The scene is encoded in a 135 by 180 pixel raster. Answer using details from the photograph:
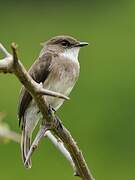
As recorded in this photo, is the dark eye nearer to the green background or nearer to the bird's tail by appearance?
the bird's tail

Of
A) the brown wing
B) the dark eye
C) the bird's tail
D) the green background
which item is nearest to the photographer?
the bird's tail

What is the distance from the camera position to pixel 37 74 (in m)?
4.66

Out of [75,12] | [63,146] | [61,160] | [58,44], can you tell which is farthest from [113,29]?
[63,146]

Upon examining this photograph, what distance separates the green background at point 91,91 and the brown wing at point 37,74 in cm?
323

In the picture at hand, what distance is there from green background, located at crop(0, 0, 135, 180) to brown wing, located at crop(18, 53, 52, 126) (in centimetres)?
323

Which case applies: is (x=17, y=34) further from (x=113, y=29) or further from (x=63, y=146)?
(x=63, y=146)

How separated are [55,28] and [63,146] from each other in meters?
8.27

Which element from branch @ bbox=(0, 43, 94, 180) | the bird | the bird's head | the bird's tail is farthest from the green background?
branch @ bbox=(0, 43, 94, 180)

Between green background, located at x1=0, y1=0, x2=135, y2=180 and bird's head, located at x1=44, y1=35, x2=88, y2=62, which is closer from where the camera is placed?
bird's head, located at x1=44, y1=35, x2=88, y2=62

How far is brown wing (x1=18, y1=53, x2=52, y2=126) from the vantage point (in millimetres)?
4594

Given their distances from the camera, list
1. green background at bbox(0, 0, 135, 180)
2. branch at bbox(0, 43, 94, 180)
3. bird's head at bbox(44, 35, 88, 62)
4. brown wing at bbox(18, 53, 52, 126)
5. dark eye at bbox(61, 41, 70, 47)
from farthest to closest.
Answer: green background at bbox(0, 0, 135, 180) < dark eye at bbox(61, 41, 70, 47) < bird's head at bbox(44, 35, 88, 62) < brown wing at bbox(18, 53, 52, 126) < branch at bbox(0, 43, 94, 180)

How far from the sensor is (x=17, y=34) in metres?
11.8

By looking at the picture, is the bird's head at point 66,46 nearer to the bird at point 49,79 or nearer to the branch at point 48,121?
the bird at point 49,79

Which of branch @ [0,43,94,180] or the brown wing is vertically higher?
branch @ [0,43,94,180]
